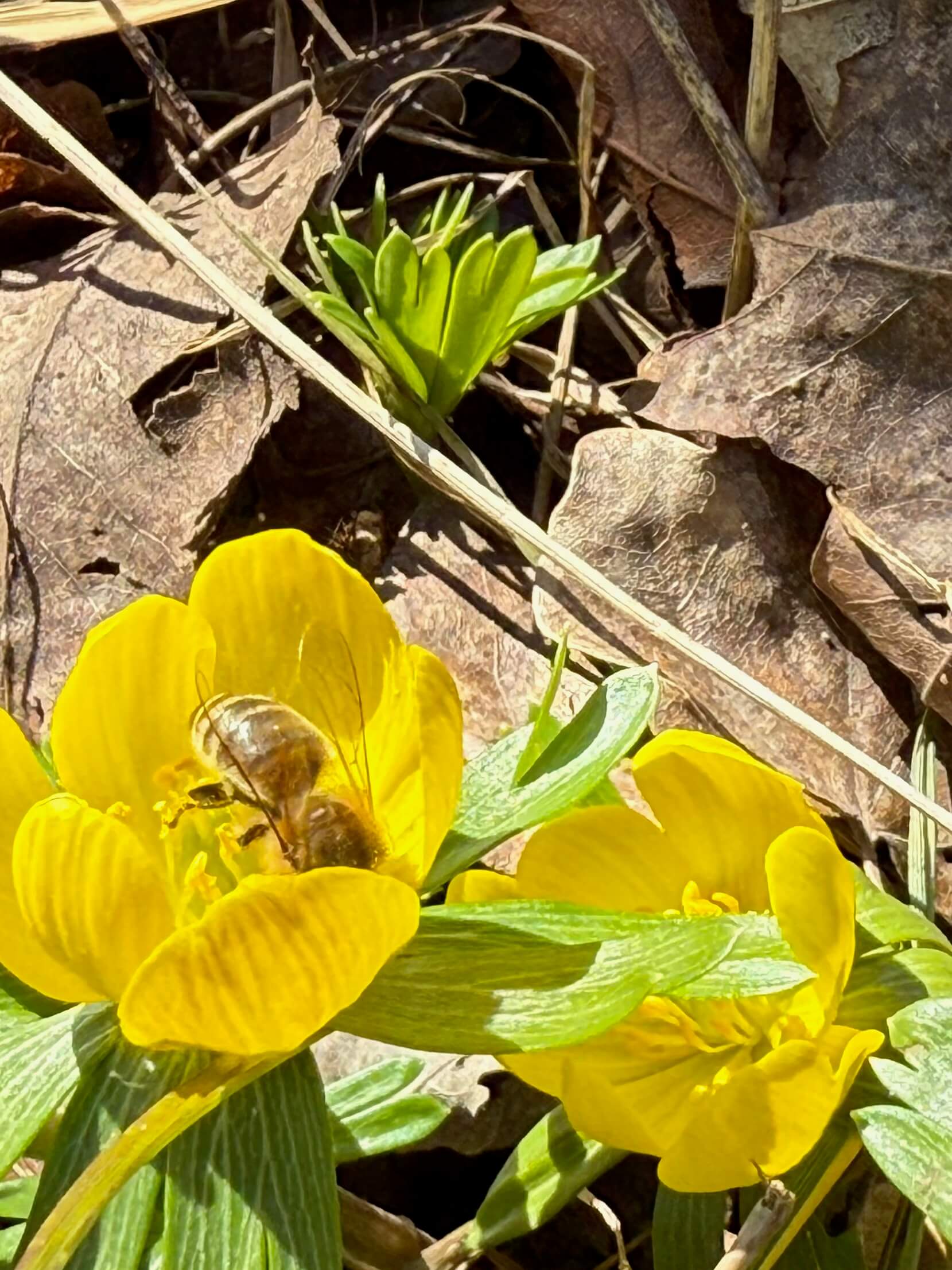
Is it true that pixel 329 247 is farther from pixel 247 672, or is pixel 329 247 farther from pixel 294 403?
pixel 247 672

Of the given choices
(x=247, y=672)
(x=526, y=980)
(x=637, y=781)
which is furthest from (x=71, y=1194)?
(x=637, y=781)

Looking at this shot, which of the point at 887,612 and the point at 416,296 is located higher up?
the point at 416,296

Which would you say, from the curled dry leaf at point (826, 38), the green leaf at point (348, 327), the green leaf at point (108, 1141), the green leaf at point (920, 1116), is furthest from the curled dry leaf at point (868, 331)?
the green leaf at point (108, 1141)

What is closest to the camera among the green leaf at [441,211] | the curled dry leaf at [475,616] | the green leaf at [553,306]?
the curled dry leaf at [475,616]

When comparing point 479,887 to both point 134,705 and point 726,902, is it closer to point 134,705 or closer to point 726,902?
point 726,902

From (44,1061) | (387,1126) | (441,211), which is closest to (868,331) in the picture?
(441,211)

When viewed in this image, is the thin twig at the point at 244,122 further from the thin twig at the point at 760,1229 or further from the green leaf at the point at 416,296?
the thin twig at the point at 760,1229
